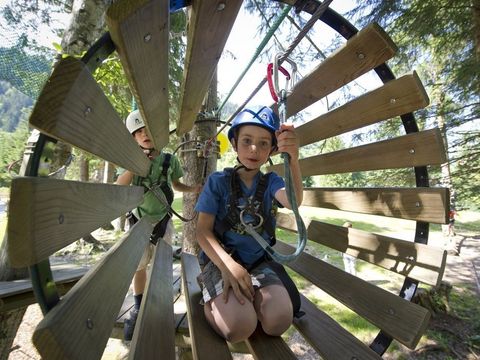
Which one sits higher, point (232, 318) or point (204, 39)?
point (204, 39)

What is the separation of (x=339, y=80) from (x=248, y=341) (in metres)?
1.50

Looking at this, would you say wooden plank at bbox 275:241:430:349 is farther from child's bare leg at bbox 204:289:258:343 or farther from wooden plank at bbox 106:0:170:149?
wooden plank at bbox 106:0:170:149

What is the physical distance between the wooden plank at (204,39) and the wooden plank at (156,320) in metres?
0.98

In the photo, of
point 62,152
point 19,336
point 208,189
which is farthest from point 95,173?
point 208,189

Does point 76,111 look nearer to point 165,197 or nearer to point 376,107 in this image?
point 376,107

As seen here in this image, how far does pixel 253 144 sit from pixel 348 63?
67cm

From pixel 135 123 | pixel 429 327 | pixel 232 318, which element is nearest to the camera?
pixel 232 318

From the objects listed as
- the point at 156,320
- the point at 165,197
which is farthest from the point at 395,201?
the point at 165,197

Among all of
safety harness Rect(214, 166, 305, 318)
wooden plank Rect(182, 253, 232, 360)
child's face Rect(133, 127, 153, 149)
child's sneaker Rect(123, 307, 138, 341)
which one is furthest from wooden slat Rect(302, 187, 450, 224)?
child's sneaker Rect(123, 307, 138, 341)

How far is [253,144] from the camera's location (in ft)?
5.32

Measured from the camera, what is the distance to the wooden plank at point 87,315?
1.94 ft

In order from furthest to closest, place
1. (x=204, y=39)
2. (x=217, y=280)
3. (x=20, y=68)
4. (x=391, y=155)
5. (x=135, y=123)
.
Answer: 1. (x=20, y=68)
2. (x=135, y=123)
3. (x=391, y=155)
4. (x=217, y=280)
5. (x=204, y=39)

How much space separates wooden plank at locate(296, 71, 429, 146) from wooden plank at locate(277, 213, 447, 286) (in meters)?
0.69

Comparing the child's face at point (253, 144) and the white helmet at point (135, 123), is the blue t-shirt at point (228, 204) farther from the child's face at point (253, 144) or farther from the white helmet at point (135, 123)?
the white helmet at point (135, 123)
